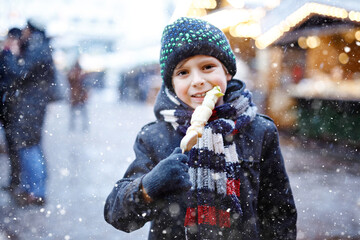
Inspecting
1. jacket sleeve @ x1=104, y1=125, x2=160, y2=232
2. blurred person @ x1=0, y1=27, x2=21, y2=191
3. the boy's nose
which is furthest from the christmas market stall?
jacket sleeve @ x1=104, y1=125, x2=160, y2=232

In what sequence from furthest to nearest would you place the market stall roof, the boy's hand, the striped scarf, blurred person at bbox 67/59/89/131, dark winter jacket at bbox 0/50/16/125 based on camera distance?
blurred person at bbox 67/59/89/131, the market stall roof, dark winter jacket at bbox 0/50/16/125, the striped scarf, the boy's hand

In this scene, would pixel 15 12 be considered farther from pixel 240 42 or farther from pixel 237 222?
pixel 240 42

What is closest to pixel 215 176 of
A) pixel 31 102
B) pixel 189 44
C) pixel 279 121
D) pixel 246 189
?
pixel 246 189

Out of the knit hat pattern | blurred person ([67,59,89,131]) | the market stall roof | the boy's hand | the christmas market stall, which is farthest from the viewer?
blurred person ([67,59,89,131])

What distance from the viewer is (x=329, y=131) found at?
8.38 metres

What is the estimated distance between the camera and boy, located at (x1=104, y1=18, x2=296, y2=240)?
1.64 metres

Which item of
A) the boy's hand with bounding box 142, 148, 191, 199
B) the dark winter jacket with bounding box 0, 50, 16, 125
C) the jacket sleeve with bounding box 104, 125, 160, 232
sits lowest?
the jacket sleeve with bounding box 104, 125, 160, 232

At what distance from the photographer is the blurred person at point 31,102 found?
4477 mm

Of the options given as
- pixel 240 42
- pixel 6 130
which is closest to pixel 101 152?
pixel 6 130

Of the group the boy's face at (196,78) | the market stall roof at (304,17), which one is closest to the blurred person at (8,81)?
the boy's face at (196,78)

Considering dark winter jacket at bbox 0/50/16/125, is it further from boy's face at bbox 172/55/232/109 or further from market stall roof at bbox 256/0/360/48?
market stall roof at bbox 256/0/360/48

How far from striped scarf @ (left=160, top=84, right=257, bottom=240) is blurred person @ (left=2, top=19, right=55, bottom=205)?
3.35 m

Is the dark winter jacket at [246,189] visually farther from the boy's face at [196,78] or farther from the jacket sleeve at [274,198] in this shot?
the boy's face at [196,78]

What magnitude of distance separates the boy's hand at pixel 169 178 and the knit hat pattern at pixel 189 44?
580 mm
